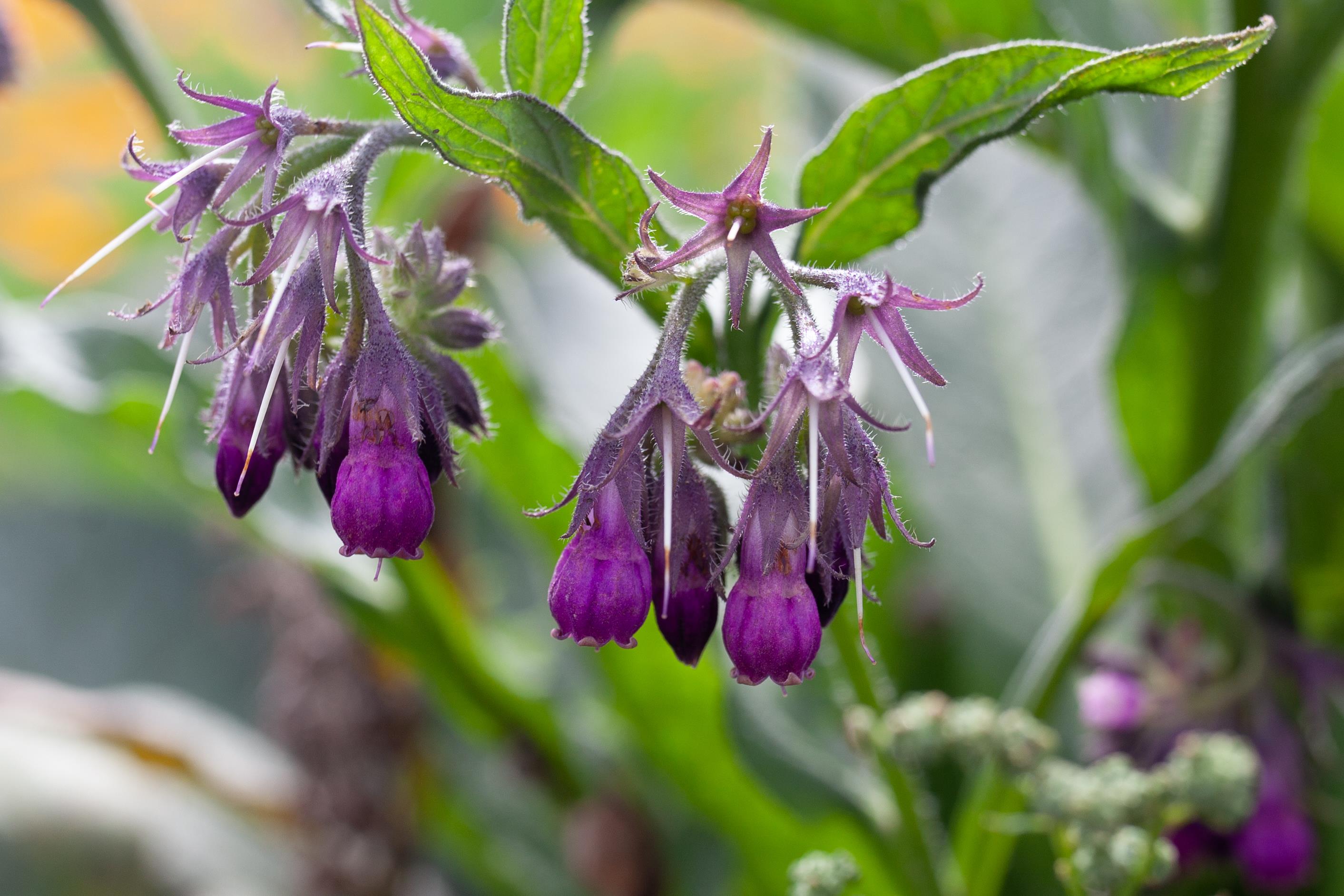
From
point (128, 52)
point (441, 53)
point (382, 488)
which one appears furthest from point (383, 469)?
point (128, 52)

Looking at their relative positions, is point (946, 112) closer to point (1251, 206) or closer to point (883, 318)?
point (883, 318)

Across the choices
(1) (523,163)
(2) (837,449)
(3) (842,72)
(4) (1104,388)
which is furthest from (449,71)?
(3) (842,72)

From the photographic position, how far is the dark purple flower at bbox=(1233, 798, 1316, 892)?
0.76 m

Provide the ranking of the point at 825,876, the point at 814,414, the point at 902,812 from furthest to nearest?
1. the point at 902,812
2. the point at 825,876
3. the point at 814,414

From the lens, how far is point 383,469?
0.41m

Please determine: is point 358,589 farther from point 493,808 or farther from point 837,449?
point 837,449

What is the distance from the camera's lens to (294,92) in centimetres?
151

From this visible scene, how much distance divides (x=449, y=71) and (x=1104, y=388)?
66cm

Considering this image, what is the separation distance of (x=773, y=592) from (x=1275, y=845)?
529 mm

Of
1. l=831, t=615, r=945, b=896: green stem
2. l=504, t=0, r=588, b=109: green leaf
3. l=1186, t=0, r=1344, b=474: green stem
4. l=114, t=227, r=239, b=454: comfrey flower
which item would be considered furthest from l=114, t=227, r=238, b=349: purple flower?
l=1186, t=0, r=1344, b=474: green stem

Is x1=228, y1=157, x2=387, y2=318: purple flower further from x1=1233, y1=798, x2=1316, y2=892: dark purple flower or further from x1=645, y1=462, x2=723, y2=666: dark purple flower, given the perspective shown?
x1=1233, y1=798, x2=1316, y2=892: dark purple flower

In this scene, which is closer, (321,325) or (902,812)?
(321,325)

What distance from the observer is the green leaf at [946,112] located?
428mm

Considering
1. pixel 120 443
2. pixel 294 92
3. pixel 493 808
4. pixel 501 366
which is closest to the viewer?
pixel 501 366
